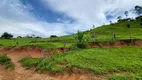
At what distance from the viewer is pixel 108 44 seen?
110 ft

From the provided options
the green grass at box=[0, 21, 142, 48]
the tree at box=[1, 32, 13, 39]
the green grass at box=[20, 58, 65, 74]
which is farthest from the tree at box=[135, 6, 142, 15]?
the green grass at box=[20, 58, 65, 74]

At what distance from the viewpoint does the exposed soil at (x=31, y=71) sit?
20.5 m

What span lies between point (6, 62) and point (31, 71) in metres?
5.15

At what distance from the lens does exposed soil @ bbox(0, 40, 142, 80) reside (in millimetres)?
20531

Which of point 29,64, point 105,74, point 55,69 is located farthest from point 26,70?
point 105,74

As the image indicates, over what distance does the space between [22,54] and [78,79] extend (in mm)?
12732

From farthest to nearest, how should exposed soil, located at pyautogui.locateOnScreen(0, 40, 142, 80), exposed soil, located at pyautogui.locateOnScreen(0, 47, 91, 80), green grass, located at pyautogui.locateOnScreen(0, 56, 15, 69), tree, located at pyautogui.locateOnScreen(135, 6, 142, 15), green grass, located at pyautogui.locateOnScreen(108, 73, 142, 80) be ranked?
tree, located at pyautogui.locateOnScreen(135, 6, 142, 15) < green grass, located at pyautogui.locateOnScreen(0, 56, 15, 69) < exposed soil, located at pyautogui.locateOnScreen(0, 47, 91, 80) < exposed soil, located at pyautogui.locateOnScreen(0, 40, 142, 80) < green grass, located at pyautogui.locateOnScreen(108, 73, 142, 80)

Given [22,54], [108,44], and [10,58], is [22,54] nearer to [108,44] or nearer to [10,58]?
[10,58]

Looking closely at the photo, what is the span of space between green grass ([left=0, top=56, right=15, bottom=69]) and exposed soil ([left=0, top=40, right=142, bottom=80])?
0.52 metres

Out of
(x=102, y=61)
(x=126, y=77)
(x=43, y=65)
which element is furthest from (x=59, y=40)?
(x=126, y=77)

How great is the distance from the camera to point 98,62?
75.2 feet

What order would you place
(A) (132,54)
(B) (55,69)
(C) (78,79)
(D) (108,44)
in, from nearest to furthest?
(C) (78,79) → (B) (55,69) → (A) (132,54) → (D) (108,44)

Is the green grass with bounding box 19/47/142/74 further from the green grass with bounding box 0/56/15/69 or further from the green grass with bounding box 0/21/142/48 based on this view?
the green grass with bounding box 0/21/142/48

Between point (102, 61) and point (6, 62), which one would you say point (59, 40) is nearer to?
point (6, 62)
